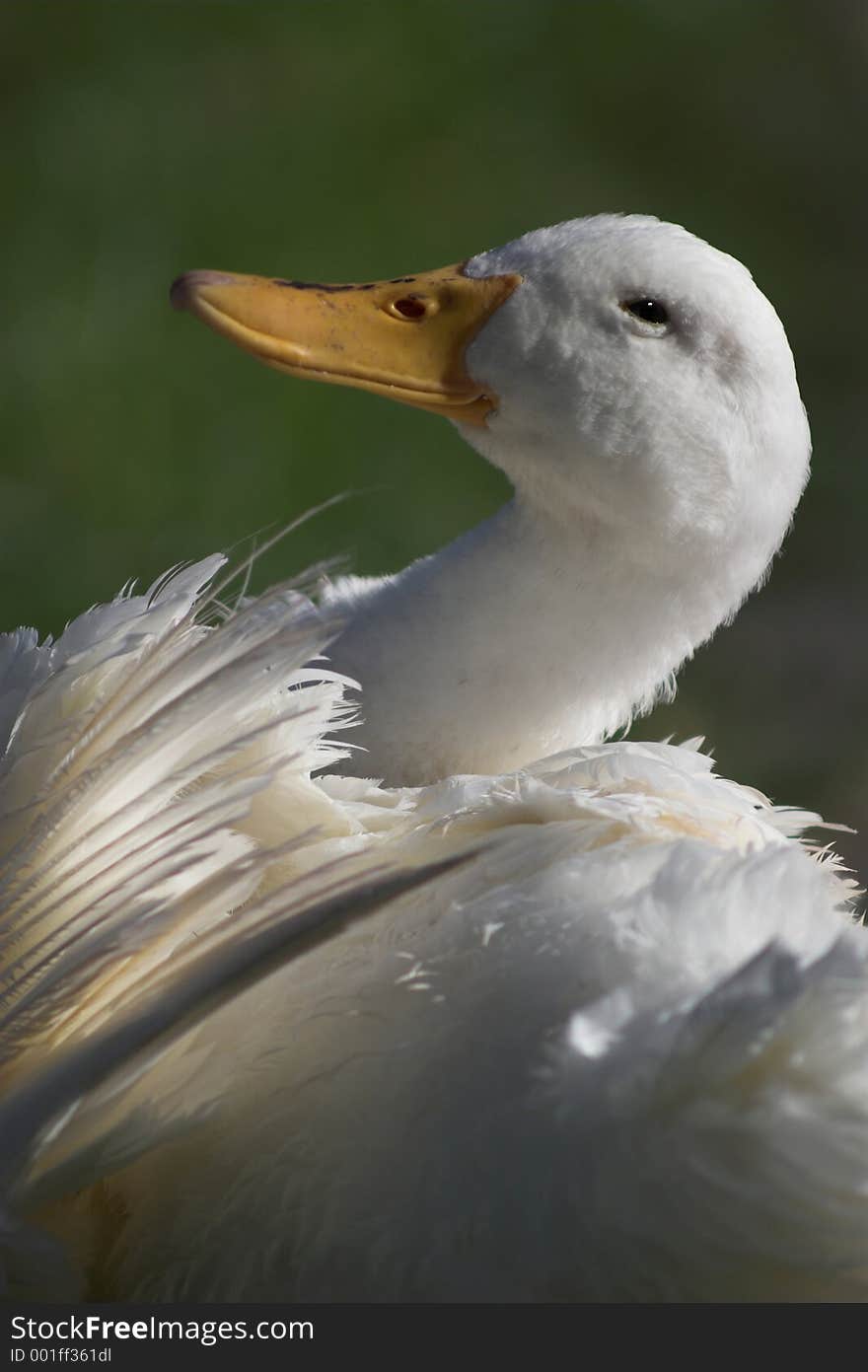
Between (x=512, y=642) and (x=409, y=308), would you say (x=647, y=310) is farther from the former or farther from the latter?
(x=512, y=642)

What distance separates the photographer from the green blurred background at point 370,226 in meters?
5.00

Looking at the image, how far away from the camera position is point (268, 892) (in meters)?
1.49

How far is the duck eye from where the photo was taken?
2.08 metres

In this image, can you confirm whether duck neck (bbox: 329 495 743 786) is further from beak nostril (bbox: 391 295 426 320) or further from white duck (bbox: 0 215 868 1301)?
beak nostril (bbox: 391 295 426 320)

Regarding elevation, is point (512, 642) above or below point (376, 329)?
below

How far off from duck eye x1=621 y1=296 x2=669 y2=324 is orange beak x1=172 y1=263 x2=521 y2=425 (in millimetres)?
144

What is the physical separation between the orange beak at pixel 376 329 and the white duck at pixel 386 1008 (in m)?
0.32

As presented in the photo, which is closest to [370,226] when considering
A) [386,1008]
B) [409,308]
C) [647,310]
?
[409,308]

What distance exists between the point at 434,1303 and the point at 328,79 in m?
5.47

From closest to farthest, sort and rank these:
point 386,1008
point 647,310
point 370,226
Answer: point 386,1008 < point 647,310 < point 370,226

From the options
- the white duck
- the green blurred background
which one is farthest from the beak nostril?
the green blurred background

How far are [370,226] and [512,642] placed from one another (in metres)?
4.02

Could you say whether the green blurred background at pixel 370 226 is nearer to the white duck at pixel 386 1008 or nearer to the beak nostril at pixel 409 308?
the beak nostril at pixel 409 308

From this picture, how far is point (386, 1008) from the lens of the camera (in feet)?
4.79
